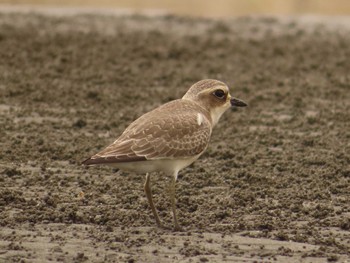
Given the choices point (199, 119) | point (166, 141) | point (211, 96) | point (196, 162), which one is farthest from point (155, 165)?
point (196, 162)

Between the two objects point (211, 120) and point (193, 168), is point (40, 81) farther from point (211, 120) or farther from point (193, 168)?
point (211, 120)

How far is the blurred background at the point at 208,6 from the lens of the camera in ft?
70.6

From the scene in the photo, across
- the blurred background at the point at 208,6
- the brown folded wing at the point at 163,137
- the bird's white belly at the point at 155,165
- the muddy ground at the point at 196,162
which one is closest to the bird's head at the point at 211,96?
the brown folded wing at the point at 163,137

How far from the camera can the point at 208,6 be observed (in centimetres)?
2262

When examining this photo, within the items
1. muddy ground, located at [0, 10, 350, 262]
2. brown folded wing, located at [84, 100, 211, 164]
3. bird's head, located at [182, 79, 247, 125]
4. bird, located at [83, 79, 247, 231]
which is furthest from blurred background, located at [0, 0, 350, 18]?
brown folded wing, located at [84, 100, 211, 164]

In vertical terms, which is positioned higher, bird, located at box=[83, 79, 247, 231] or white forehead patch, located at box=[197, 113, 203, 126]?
white forehead patch, located at box=[197, 113, 203, 126]

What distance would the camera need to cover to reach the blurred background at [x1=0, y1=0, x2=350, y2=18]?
2152 centimetres

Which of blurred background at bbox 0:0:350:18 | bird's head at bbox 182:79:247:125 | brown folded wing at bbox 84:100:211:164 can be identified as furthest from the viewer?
blurred background at bbox 0:0:350:18

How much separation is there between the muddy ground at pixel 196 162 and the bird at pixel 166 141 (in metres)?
0.47

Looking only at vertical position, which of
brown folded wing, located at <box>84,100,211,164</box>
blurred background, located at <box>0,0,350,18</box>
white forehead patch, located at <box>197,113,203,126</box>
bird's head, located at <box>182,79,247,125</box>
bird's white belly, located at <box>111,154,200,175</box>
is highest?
blurred background, located at <box>0,0,350,18</box>

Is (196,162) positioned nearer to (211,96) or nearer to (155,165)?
(211,96)

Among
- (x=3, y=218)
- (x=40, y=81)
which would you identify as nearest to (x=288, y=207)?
(x=3, y=218)

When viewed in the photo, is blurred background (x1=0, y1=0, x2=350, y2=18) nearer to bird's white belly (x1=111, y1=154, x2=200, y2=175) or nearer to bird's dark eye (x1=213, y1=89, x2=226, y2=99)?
bird's dark eye (x1=213, y1=89, x2=226, y2=99)

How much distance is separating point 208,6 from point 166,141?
1466 centimetres
